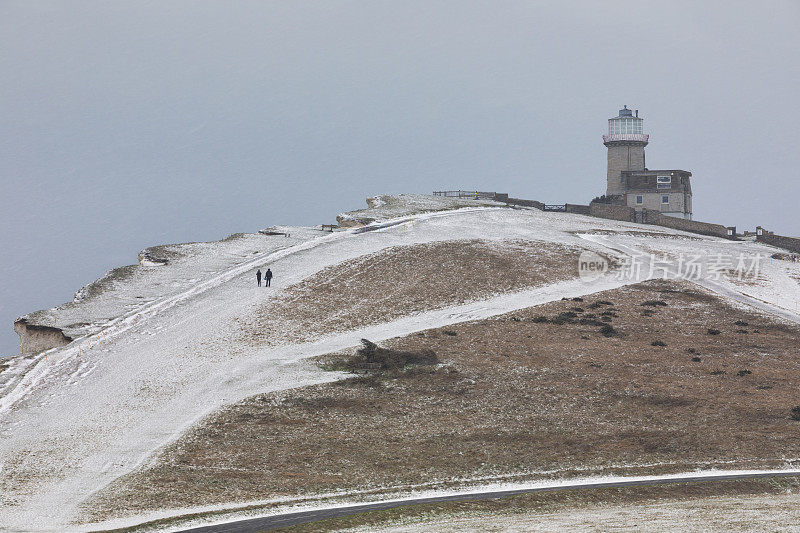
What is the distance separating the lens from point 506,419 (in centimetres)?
4541

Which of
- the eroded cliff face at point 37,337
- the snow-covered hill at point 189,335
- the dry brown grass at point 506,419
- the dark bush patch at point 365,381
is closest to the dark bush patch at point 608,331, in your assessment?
the dry brown grass at point 506,419

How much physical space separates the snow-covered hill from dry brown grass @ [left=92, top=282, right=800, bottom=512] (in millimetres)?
2747

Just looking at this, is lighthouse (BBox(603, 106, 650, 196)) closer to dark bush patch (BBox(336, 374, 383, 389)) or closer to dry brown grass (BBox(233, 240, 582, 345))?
dry brown grass (BBox(233, 240, 582, 345))

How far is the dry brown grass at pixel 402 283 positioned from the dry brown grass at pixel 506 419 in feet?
25.6

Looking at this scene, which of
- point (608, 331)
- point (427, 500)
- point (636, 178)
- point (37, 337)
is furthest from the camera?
point (636, 178)

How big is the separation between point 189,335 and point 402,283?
798 inches

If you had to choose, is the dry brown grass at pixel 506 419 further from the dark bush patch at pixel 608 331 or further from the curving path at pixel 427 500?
the curving path at pixel 427 500

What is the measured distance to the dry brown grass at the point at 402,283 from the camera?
62469mm

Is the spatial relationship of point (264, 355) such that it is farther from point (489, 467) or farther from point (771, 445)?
point (771, 445)

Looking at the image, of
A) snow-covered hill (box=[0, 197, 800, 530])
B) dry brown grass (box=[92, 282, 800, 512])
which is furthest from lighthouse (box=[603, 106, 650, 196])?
dry brown grass (box=[92, 282, 800, 512])

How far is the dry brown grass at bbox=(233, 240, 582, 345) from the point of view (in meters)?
62.5

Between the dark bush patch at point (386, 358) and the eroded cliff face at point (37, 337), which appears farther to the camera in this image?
the eroded cliff face at point (37, 337)

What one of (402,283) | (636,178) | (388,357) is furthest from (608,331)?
(636,178)

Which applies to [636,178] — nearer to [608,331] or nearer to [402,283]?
[402,283]
